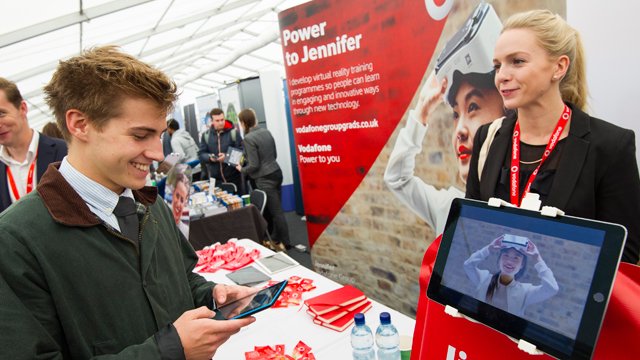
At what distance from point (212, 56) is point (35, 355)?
15.5m

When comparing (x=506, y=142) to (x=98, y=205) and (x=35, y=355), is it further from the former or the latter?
(x=35, y=355)

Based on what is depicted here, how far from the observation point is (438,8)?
88.0 inches

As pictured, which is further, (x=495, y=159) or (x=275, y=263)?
(x=275, y=263)

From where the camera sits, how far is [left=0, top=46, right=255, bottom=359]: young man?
88 cm

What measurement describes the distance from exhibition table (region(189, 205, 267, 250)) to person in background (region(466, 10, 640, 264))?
270 centimetres

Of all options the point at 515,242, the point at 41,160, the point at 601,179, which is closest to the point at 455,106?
the point at 601,179

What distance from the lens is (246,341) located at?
1.63m

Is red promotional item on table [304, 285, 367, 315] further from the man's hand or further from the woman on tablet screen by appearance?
the woman on tablet screen

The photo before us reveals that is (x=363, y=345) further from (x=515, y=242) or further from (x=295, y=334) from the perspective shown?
(x=515, y=242)

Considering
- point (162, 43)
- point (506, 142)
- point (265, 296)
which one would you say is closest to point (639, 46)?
point (506, 142)

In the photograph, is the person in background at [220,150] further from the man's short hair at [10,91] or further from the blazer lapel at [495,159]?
the blazer lapel at [495,159]

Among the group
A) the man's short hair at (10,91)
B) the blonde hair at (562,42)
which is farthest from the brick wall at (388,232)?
the man's short hair at (10,91)

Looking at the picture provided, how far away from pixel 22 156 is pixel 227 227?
1.88 m

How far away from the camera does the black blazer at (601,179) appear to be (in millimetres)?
1255
